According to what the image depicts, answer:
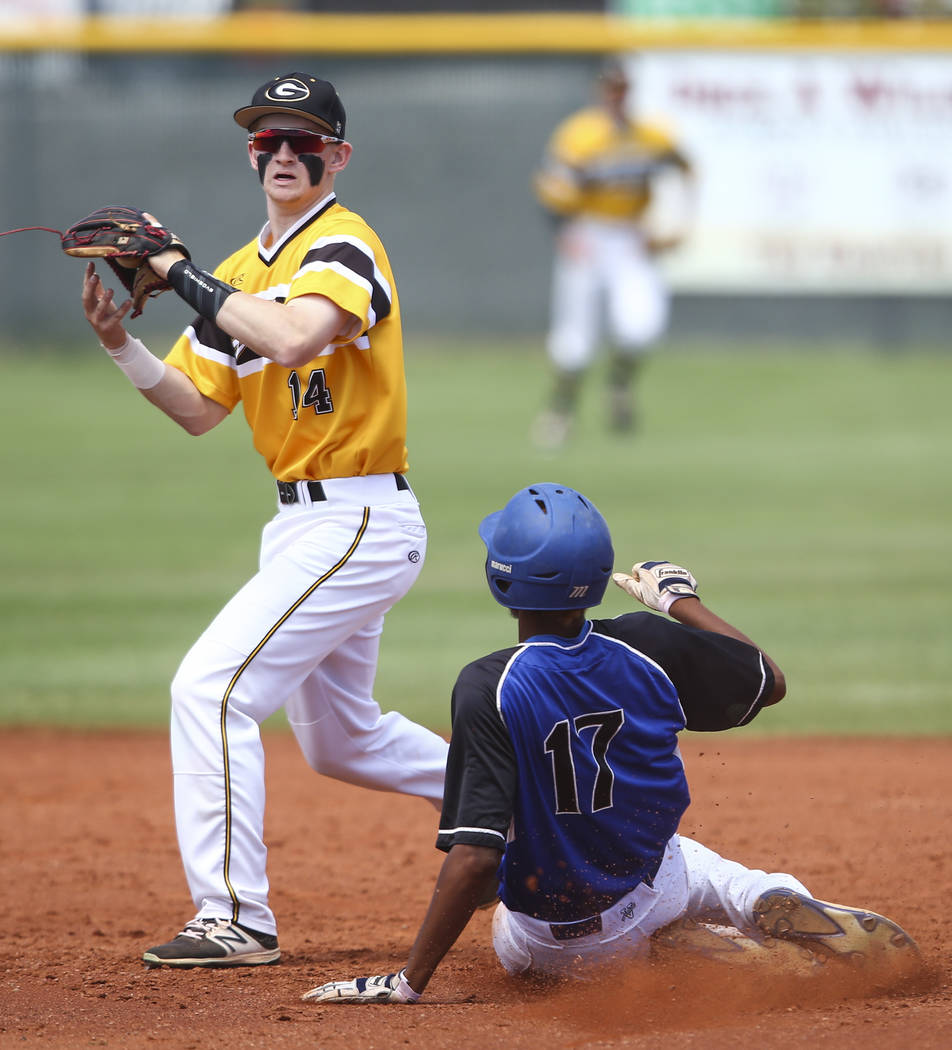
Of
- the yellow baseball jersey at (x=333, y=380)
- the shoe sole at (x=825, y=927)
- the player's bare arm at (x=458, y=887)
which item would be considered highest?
the yellow baseball jersey at (x=333, y=380)

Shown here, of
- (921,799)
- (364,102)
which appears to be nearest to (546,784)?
(921,799)

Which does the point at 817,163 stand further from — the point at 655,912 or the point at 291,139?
the point at 655,912

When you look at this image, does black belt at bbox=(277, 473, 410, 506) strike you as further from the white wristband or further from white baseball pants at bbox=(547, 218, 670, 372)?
white baseball pants at bbox=(547, 218, 670, 372)

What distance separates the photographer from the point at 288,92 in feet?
12.5

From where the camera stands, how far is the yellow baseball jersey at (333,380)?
12.2 feet

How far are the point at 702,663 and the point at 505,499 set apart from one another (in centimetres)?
767

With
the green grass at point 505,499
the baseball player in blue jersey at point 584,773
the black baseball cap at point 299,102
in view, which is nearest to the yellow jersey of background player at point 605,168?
the green grass at point 505,499

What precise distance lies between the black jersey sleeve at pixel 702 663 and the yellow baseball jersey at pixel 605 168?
1082 cm

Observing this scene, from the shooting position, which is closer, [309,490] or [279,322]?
[279,322]

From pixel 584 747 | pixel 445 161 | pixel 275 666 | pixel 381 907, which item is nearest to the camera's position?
pixel 584 747

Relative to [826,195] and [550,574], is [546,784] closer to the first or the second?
[550,574]

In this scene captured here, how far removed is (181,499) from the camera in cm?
1155

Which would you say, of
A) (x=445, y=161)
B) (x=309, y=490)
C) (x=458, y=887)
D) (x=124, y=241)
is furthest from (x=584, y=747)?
(x=445, y=161)

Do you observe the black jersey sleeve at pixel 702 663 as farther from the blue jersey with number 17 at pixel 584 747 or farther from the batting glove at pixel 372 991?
the batting glove at pixel 372 991
